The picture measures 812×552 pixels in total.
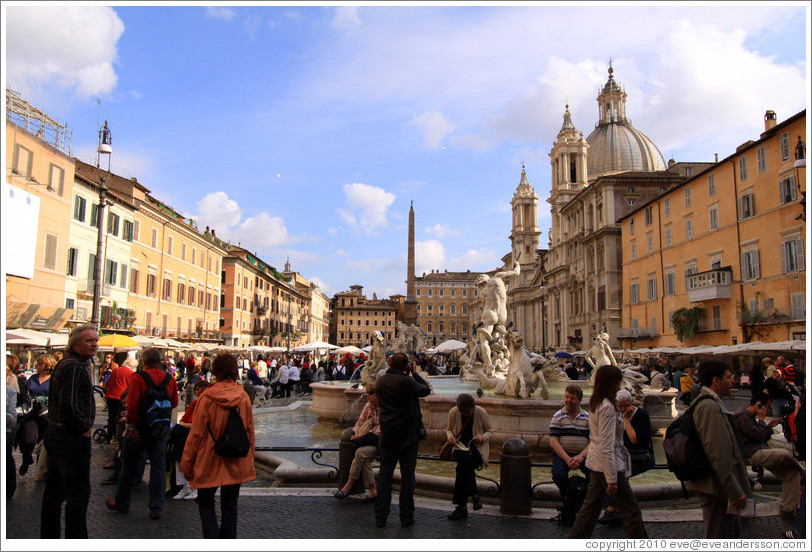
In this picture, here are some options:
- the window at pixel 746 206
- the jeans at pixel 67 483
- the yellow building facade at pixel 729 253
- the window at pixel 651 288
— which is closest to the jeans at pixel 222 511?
the jeans at pixel 67 483

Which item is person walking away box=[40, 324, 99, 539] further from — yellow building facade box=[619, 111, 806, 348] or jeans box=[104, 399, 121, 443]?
yellow building facade box=[619, 111, 806, 348]

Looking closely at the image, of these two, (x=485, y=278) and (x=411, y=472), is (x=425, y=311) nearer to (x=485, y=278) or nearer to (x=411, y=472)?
(x=485, y=278)

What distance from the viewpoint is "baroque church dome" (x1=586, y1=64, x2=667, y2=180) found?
68.2m

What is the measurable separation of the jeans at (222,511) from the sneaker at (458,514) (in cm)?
198

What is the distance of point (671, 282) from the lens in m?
38.8

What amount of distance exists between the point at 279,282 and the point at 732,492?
6615cm

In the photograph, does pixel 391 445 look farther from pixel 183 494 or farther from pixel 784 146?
pixel 784 146

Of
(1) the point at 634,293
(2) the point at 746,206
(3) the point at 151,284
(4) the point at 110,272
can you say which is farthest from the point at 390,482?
(1) the point at 634,293

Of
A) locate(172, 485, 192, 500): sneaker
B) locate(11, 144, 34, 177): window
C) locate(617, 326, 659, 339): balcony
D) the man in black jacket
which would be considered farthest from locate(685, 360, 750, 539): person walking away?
locate(617, 326, 659, 339): balcony

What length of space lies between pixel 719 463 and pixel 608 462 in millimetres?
739

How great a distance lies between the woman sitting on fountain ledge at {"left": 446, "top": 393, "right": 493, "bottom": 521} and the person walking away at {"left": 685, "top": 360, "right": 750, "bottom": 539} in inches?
82.4

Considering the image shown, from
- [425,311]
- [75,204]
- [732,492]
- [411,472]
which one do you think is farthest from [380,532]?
[425,311]

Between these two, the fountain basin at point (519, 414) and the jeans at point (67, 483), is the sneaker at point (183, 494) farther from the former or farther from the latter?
the fountain basin at point (519, 414)

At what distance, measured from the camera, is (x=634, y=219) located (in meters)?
45.3
